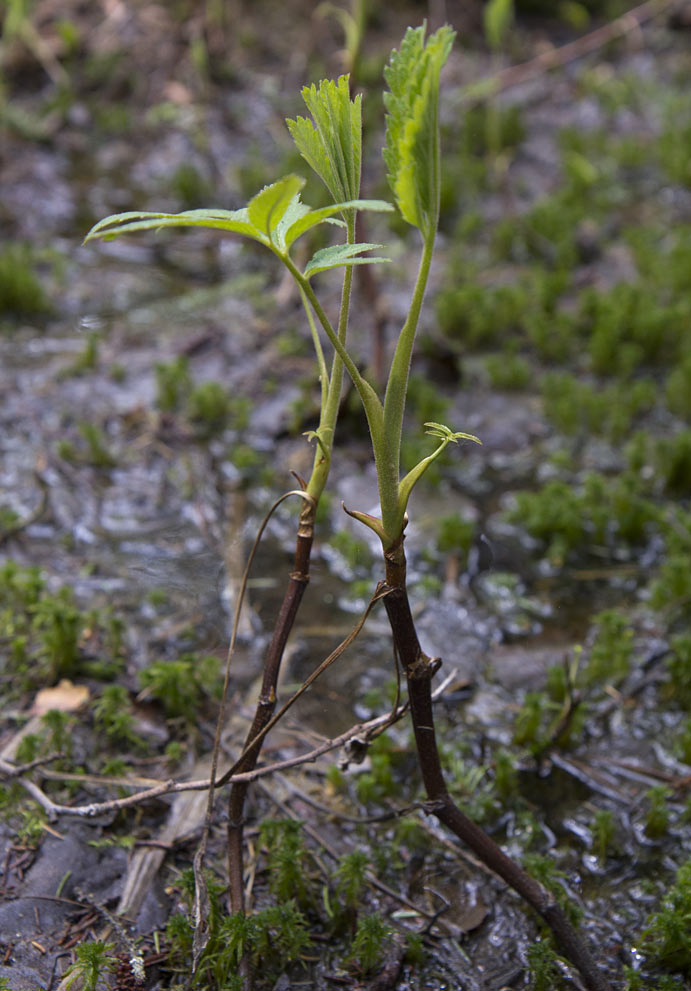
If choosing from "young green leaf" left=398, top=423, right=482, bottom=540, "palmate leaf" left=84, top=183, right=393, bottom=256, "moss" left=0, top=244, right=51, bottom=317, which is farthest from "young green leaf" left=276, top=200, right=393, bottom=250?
"moss" left=0, top=244, right=51, bottom=317

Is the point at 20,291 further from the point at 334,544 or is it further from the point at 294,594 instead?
the point at 294,594

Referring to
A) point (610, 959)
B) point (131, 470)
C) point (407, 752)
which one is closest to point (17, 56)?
point (131, 470)

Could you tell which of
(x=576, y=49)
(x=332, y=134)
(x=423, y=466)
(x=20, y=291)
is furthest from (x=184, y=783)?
(x=576, y=49)

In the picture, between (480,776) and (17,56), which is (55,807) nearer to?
(480,776)

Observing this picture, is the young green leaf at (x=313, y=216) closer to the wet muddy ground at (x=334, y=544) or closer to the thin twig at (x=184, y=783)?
the thin twig at (x=184, y=783)

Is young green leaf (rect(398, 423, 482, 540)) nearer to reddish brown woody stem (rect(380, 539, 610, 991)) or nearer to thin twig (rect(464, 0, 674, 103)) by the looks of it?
reddish brown woody stem (rect(380, 539, 610, 991))
